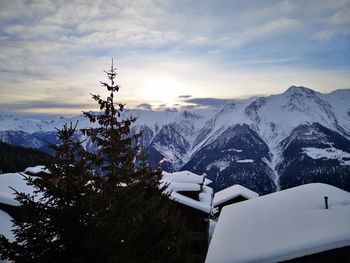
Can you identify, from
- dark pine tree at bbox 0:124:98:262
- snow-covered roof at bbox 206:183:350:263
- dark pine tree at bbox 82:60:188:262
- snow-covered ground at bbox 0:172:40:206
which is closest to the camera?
dark pine tree at bbox 0:124:98:262

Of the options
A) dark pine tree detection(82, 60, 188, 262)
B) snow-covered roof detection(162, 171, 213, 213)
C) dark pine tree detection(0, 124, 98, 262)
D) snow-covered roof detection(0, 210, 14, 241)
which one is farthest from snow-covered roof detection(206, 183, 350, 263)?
snow-covered roof detection(0, 210, 14, 241)

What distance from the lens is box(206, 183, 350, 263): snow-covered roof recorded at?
35.9 ft

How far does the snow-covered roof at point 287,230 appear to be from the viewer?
10945mm

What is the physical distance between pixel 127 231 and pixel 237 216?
13300 mm

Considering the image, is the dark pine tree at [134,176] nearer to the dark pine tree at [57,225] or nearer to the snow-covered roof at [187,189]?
the dark pine tree at [57,225]

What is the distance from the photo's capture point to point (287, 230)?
42.0ft

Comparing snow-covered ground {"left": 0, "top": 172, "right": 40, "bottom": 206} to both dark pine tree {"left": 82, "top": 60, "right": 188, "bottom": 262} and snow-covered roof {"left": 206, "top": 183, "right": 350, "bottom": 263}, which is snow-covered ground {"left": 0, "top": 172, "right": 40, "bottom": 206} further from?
snow-covered roof {"left": 206, "top": 183, "right": 350, "bottom": 263}

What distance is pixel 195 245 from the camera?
3256cm

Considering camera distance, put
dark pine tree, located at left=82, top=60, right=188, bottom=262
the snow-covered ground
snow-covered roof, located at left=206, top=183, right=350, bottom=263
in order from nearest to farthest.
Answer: snow-covered roof, located at left=206, top=183, right=350, bottom=263 < dark pine tree, located at left=82, top=60, right=188, bottom=262 < the snow-covered ground

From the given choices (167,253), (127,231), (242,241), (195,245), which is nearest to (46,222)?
(127,231)

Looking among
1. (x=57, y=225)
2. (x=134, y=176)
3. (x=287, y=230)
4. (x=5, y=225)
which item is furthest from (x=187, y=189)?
(x=57, y=225)

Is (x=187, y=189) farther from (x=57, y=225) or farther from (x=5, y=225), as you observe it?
(x=57, y=225)

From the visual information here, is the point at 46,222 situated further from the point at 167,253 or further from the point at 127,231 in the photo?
the point at 167,253

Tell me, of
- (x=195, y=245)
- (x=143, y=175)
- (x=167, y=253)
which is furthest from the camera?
(x=195, y=245)
